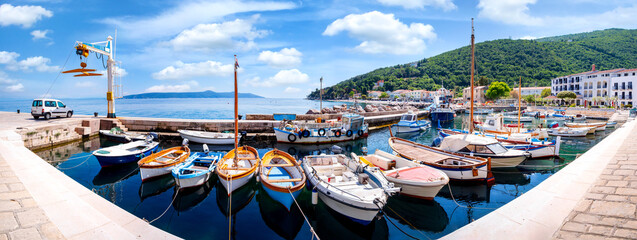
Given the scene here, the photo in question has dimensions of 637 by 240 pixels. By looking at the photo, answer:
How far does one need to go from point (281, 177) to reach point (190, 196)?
3.40m

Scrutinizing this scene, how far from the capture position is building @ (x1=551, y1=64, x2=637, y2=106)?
52.7m

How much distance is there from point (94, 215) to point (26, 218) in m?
0.77

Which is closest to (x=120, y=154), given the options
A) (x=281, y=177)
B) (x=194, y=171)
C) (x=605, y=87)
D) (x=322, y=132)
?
(x=194, y=171)

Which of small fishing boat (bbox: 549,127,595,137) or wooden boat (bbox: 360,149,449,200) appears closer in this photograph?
wooden boat (bbox: 360,149,449,200)

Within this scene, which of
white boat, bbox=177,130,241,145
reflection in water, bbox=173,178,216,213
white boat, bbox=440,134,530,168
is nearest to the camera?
reflection in water, bbox=173,178,216,213

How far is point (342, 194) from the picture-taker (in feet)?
24.5

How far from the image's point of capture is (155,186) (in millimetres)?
10852

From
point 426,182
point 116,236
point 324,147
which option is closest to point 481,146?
point 426,182

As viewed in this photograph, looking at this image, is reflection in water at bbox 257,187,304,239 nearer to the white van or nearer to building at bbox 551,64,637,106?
the white van

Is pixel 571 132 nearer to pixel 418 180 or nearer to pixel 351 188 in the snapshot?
pixel 418 180

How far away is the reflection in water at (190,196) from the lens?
9.16 m

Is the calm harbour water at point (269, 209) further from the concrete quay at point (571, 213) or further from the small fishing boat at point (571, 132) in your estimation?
the small fishing boat at point (571, 132)

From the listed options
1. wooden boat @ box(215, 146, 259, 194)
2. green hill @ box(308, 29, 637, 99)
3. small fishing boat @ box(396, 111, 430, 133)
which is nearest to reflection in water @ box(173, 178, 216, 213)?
wooden boat @ box(215, 146, 259, 194)

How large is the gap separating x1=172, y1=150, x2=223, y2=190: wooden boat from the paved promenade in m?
9.99
